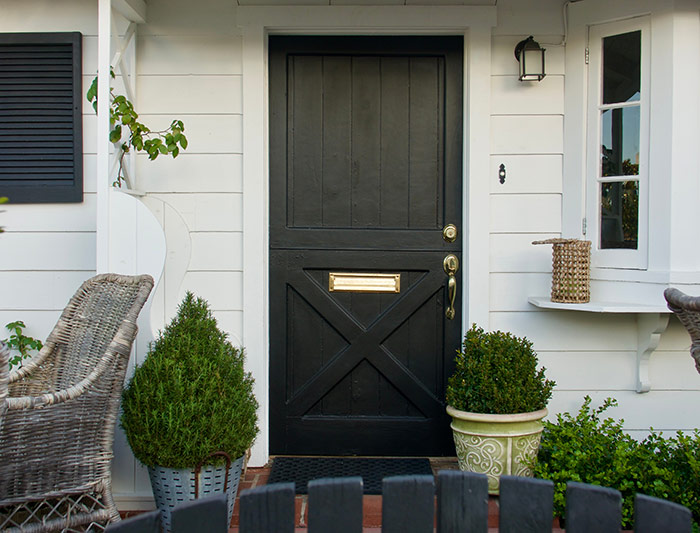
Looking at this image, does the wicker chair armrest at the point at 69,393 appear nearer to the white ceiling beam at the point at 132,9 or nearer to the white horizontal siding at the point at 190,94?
the white horizontal siding at the point at 190,94

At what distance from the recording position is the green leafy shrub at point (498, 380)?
9.42ft

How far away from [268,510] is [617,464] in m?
2.01

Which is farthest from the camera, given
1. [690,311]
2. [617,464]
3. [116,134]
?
→ [116,134]

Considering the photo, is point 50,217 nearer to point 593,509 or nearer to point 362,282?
point 362,282

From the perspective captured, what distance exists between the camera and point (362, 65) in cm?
341

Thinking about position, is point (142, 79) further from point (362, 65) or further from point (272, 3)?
point (362, 65)

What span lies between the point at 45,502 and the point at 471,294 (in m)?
2.07

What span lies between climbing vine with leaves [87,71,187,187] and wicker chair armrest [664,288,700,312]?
2.16 meters

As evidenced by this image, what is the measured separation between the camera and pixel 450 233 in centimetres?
339

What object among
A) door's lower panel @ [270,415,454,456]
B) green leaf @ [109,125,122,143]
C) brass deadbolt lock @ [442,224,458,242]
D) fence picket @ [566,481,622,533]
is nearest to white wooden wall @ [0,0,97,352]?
green leaf @ [109,125,122,143]

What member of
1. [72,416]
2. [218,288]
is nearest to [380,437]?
[218,288]

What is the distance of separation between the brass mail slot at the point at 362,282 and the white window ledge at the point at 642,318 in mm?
695

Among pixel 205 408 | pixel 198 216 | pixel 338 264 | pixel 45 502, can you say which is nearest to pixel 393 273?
pixel 338 264

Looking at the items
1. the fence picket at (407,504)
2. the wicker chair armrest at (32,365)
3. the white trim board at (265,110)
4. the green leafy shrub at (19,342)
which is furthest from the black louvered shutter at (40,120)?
the fence picket at (407,504)
